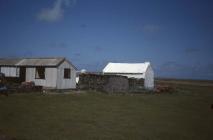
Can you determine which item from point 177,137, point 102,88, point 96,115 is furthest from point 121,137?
point 102,88

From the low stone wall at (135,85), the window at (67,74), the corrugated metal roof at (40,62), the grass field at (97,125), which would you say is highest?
the corrugated metal roof at (40,62)

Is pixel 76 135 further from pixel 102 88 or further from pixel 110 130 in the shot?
pixel 102 88

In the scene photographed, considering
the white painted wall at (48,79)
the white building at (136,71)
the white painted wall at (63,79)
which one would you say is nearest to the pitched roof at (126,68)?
the white building at (136,71)

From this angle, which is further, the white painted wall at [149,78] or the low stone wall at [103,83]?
the white painted wall at [149,78]

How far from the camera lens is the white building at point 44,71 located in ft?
121

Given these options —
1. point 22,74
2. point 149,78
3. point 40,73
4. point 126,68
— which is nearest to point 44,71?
point 40,73

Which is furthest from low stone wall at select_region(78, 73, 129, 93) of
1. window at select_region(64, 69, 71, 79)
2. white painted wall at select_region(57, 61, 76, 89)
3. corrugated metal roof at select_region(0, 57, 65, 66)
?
corrugated metal roof at select_region(0, 57, 65, 66)

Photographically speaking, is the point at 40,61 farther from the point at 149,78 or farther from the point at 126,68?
the point at 149,78

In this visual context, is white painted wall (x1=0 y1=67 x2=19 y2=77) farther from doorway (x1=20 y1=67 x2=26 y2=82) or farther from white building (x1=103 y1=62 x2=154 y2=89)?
white building (x1=103 y1=62 x2=154 y2=89)

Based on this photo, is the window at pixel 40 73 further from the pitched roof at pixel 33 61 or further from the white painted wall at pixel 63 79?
the white painted wall at pixel 63 79

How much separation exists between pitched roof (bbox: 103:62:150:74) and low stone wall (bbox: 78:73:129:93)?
842 cm

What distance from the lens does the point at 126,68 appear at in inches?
2159

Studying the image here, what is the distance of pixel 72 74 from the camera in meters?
39.2

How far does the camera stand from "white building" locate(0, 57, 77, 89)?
121ft
